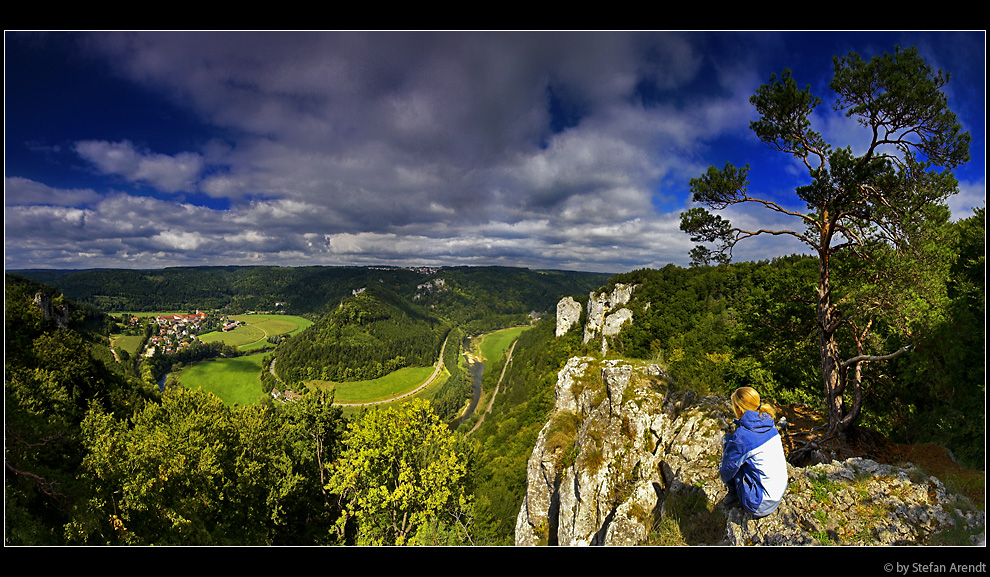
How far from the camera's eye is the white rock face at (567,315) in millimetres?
58938

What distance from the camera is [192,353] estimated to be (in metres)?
83.4

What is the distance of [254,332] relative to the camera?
366 feet

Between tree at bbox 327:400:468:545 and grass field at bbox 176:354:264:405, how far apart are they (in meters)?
61.5


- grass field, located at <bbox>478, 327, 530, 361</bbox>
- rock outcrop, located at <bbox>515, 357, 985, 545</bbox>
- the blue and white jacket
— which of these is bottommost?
grass field, located at <bbox>478, 327, 530, 361</bbox>

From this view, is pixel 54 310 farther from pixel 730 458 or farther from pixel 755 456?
pixel 755 456

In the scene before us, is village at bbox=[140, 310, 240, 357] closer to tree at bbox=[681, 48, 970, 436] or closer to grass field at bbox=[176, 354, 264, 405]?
grass field at bbox=[176, 354, 264, 405]

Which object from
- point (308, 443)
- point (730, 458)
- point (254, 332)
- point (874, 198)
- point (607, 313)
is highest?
point (874, 198)

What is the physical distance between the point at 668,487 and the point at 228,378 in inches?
3780

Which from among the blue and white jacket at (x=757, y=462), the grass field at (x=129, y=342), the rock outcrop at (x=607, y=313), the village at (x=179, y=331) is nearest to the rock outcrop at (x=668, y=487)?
the blue and white jacket at (x=757, y=462)

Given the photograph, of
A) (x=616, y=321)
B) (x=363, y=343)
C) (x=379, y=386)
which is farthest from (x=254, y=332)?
(x=616, y=321)

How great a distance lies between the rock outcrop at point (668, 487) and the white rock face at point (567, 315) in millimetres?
46436

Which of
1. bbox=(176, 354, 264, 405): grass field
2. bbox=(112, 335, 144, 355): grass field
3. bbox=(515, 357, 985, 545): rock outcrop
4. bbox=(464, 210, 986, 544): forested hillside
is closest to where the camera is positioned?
bbox=(515, 357, 985, 545): rock outcrop

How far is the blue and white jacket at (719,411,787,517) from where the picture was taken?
3.04m

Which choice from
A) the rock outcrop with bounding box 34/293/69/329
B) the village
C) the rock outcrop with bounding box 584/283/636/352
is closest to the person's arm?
the rock outcrop with bounding box 584/283/636/352
